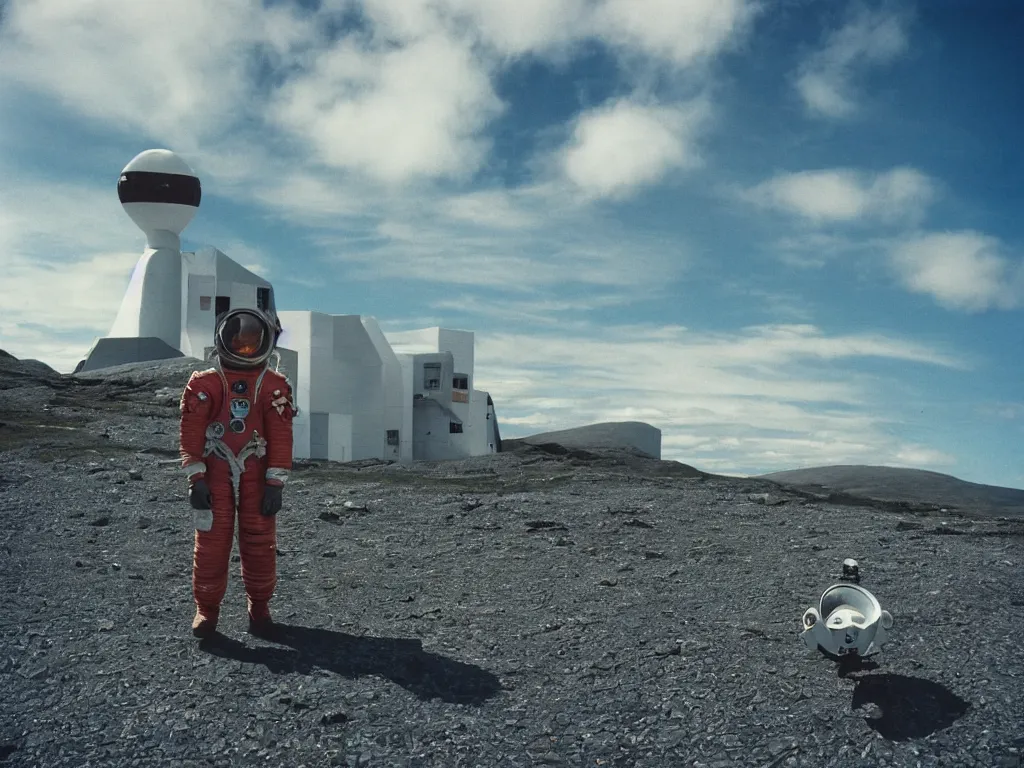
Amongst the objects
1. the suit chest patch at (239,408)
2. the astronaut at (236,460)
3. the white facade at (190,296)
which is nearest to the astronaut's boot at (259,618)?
the astronaut at (236,460)

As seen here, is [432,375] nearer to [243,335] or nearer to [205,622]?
[243,335]

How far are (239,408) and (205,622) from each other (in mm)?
1566

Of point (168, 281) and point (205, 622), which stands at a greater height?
point (168, 281)

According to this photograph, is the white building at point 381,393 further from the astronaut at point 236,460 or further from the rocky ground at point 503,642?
the astronaut at point 236,460

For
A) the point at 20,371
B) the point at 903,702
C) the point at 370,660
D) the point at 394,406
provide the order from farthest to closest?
the point at 394,406 → the point at 20,371 → the point at 370,660 → the point at 903,702

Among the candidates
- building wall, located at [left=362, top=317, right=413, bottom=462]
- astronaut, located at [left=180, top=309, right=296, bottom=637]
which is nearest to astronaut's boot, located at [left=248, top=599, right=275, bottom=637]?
astronaut, located at [left=180, top=309, right=296, bottom=637]

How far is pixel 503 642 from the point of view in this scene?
7.04 m

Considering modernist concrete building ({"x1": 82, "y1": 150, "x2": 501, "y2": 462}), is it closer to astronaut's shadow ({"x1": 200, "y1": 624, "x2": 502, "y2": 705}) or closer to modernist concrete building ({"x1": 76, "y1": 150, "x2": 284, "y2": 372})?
modernist concrete building ({"x1": 76, "y1": 150, "x2": 284, "y2": 372})

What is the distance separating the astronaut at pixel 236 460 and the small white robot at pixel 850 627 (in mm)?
3811

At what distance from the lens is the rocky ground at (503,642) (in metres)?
5.35

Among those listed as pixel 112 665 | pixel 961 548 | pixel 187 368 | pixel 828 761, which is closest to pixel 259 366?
pixel 112 665

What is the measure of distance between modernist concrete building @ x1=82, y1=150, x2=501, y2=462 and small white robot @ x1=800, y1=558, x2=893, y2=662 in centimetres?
2906

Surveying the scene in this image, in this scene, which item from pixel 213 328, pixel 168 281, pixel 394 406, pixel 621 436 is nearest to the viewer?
pixel 213 328

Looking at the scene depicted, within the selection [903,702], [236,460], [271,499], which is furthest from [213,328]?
[903,702]
